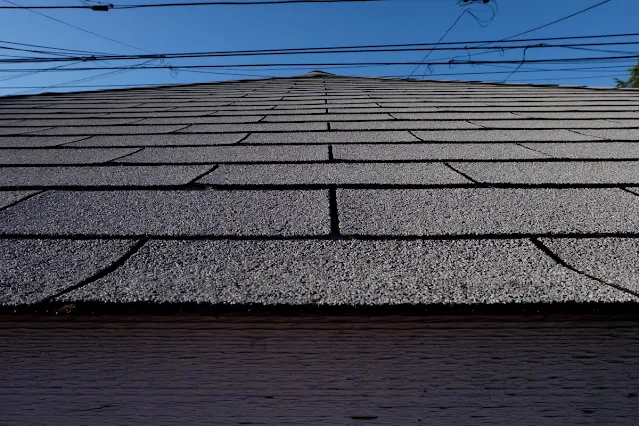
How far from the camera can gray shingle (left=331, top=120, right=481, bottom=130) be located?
6.01 feet

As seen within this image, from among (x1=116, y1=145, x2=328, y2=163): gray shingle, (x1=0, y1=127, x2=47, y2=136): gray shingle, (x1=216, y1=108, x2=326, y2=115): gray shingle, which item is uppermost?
(x1=216, y1=108, x2=326, y2=115): gray shingle

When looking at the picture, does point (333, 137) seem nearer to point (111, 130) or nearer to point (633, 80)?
point (111, 130)

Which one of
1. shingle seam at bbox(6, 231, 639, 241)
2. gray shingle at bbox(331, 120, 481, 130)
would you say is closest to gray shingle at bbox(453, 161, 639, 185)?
shingle seam at bbox(6, 231, 639, 241)

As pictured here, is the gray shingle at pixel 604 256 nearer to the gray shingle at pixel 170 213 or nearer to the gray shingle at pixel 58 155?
the gray shingle at pixel 170 213

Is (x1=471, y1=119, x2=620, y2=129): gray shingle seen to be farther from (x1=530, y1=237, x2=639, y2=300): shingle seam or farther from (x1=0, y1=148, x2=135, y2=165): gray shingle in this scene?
(x1=0, y1=148, x2=135, y2=165): gray shingle

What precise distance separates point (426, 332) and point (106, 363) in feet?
1.71

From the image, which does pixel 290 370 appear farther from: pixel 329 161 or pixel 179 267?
pixel 329 161

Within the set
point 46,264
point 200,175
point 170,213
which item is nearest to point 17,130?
point 200,175

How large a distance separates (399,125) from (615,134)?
93 centimetres

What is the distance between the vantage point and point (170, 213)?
845mm

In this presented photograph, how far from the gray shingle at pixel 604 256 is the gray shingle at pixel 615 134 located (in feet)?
3.83

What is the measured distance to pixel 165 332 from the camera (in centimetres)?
61

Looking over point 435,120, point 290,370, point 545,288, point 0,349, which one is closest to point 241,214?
point 290,370

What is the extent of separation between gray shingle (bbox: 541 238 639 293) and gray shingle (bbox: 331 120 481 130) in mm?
1233
